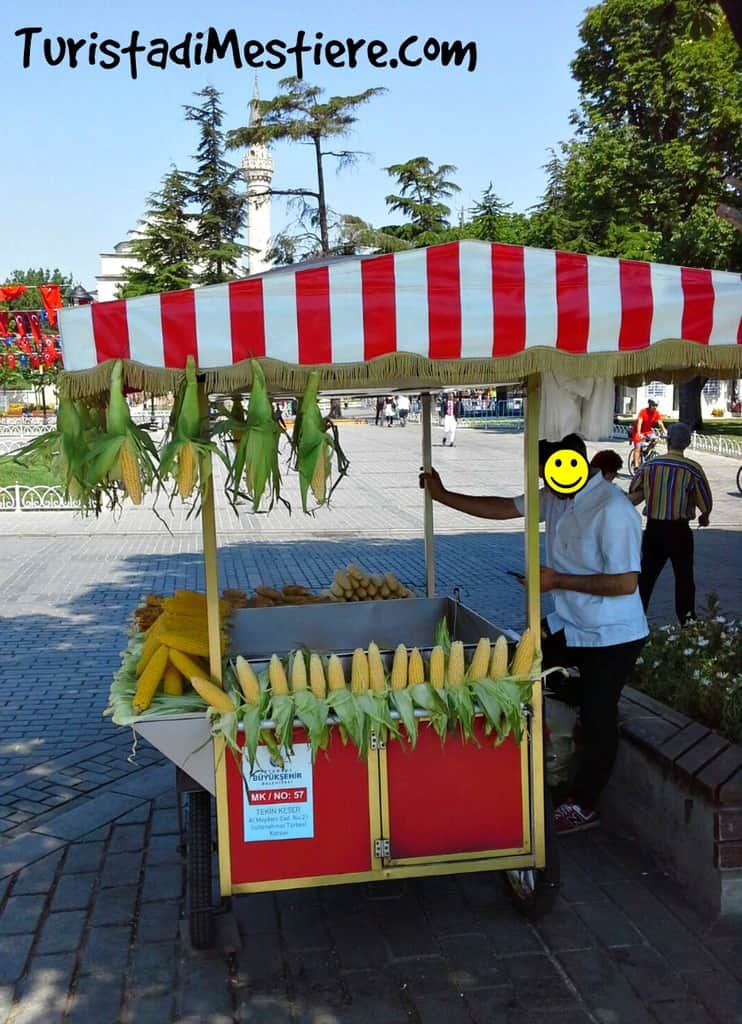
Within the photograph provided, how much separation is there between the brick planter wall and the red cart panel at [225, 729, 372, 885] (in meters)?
1.42

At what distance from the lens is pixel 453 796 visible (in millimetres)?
3598

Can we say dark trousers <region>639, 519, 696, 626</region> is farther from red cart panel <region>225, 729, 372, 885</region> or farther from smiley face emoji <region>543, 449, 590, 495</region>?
red cart panel <region>225, 729, 372, 885</region>

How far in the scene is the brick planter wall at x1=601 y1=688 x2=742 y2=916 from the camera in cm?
375

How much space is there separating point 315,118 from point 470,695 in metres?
41.9

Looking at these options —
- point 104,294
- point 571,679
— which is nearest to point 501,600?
point 571,679

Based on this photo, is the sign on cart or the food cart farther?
the sign on cart

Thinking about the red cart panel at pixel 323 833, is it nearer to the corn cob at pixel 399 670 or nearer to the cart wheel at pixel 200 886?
the cart wheel at pixel 200 886

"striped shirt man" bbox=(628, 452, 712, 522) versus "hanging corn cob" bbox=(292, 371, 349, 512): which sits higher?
"hanging corn cob" bbox=(292, 371, 349, 512)

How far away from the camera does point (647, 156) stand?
108 feet

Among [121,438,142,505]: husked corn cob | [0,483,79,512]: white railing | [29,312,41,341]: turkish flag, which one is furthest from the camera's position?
[29,312,41,341]: turkish flag

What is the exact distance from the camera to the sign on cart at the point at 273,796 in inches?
137

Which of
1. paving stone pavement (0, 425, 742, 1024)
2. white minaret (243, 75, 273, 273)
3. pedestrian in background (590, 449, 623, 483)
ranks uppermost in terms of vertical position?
white minaret (243, 75, 273, 273)

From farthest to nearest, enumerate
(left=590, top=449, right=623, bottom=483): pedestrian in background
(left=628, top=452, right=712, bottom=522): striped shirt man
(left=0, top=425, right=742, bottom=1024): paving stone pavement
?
(left=628, top=452, right=712, bottom=522): striped shirt man → (left=590, top=449, right=623, bottom=483): pedestrian in background → (left=0, top=425, right=742, bottom=1024): paving stone pavement

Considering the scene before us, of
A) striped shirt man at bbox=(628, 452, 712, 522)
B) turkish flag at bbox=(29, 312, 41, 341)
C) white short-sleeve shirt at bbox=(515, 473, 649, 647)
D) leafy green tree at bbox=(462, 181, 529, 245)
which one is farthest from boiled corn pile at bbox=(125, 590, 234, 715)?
leafy green tree at bbox=(462, 181, 529, 245)
